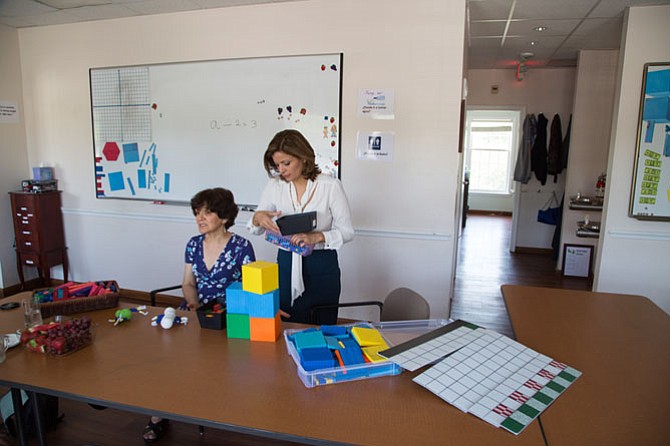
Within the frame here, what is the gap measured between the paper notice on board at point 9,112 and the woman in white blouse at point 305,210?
3655 millimetres

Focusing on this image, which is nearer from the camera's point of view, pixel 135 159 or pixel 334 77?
pixel 334 77

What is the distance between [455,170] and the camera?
3.34 m

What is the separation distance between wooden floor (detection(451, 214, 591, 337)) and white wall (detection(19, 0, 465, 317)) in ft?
2.60

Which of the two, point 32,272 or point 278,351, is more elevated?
point 278,351

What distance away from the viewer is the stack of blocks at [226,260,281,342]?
1.70 metres

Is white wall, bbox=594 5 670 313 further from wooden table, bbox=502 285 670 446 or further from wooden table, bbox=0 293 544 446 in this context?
wooden table, bbox=0 293 544 446

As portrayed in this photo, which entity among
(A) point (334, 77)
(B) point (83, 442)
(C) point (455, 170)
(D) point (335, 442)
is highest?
(A) point (334, 77)

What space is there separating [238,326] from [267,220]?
0.61m

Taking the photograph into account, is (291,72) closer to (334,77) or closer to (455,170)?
(334,77)

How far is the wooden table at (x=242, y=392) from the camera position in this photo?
3.91 ft

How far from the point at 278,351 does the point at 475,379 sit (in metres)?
0.72

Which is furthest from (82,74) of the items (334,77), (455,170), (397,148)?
(455,170)

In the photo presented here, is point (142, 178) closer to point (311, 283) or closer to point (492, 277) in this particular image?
point (311, 283)

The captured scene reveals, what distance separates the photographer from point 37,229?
4.37 m
